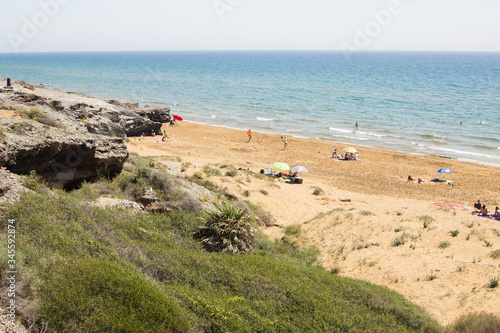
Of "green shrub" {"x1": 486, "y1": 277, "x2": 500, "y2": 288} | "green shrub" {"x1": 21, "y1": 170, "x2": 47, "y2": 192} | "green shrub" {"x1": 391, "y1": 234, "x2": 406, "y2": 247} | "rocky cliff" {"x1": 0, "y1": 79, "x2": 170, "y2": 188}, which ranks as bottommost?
"green shrub" {"x1": 391, "y1": 234, "x2": 406, "y2": 247}

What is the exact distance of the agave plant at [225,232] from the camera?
8.98 metres

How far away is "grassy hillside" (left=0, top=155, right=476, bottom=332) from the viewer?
5105 mm

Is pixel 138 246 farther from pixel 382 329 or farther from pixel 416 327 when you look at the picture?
pixel 416 327

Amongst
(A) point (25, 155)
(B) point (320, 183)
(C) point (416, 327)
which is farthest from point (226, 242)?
(B) point (320, 183)

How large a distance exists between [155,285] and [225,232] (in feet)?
11.1

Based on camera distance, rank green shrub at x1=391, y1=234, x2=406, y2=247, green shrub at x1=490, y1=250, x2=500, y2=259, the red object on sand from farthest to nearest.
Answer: the red object on sand, green shrub at x1=391, y1=234, x2=406, y2=247, green shrub at x1=490, y1=250, x2=500, y2=259

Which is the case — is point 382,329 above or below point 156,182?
below

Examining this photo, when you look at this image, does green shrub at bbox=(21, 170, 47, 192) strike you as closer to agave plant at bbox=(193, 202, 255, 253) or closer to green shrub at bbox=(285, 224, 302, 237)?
agave plant at bbox=(193, 202, 255, 253)

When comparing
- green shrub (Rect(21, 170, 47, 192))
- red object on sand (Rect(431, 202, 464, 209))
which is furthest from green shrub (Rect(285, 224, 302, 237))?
red object on sand (Rect(431, 202, 464, 209))

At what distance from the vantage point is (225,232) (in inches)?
362

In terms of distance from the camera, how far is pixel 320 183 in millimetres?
22625

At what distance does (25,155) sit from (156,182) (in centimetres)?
362

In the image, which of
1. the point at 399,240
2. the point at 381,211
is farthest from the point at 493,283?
the point at 381,211

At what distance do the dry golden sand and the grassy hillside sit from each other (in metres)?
1.93
